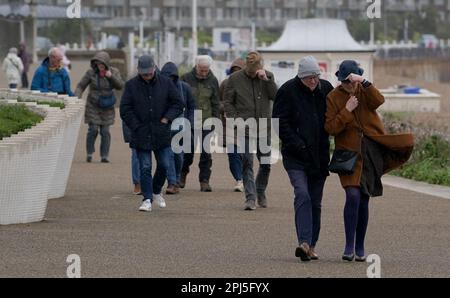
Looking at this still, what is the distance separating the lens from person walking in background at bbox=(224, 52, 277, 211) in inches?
658

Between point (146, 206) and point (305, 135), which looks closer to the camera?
point (305, 135)

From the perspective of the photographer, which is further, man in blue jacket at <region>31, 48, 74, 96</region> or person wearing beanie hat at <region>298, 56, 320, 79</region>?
man in blue jacket at <region>31, 48, 74, 96</region>

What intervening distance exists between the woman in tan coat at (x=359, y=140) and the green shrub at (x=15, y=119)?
3444 millimetres

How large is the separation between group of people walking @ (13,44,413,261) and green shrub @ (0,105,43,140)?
985 mm

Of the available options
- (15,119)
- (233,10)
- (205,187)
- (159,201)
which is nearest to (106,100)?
(205,187)

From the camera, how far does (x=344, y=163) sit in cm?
1244

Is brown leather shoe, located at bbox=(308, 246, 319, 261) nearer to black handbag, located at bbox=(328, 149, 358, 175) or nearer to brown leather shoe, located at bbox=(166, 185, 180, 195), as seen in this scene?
black handbag, located at bbox=(328, 149, 358, 175)

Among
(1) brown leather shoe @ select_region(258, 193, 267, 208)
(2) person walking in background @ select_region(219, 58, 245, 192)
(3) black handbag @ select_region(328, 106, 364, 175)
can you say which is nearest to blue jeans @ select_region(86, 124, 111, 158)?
(2) person walking in background @ select_region(219, 58, 245, 192)

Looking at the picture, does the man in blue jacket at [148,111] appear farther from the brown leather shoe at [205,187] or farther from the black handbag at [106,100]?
the black handbag at [106,100]

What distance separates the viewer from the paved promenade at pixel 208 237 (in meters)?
12.1

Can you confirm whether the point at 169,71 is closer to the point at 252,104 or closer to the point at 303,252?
the point at 252,104

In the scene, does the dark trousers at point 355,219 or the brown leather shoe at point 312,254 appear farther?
the brown leather shoe at point 312,254

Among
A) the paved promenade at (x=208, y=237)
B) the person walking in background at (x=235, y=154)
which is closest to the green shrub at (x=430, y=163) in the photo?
the paved promenade at (x=208, y=237)

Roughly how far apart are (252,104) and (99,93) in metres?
6.09
